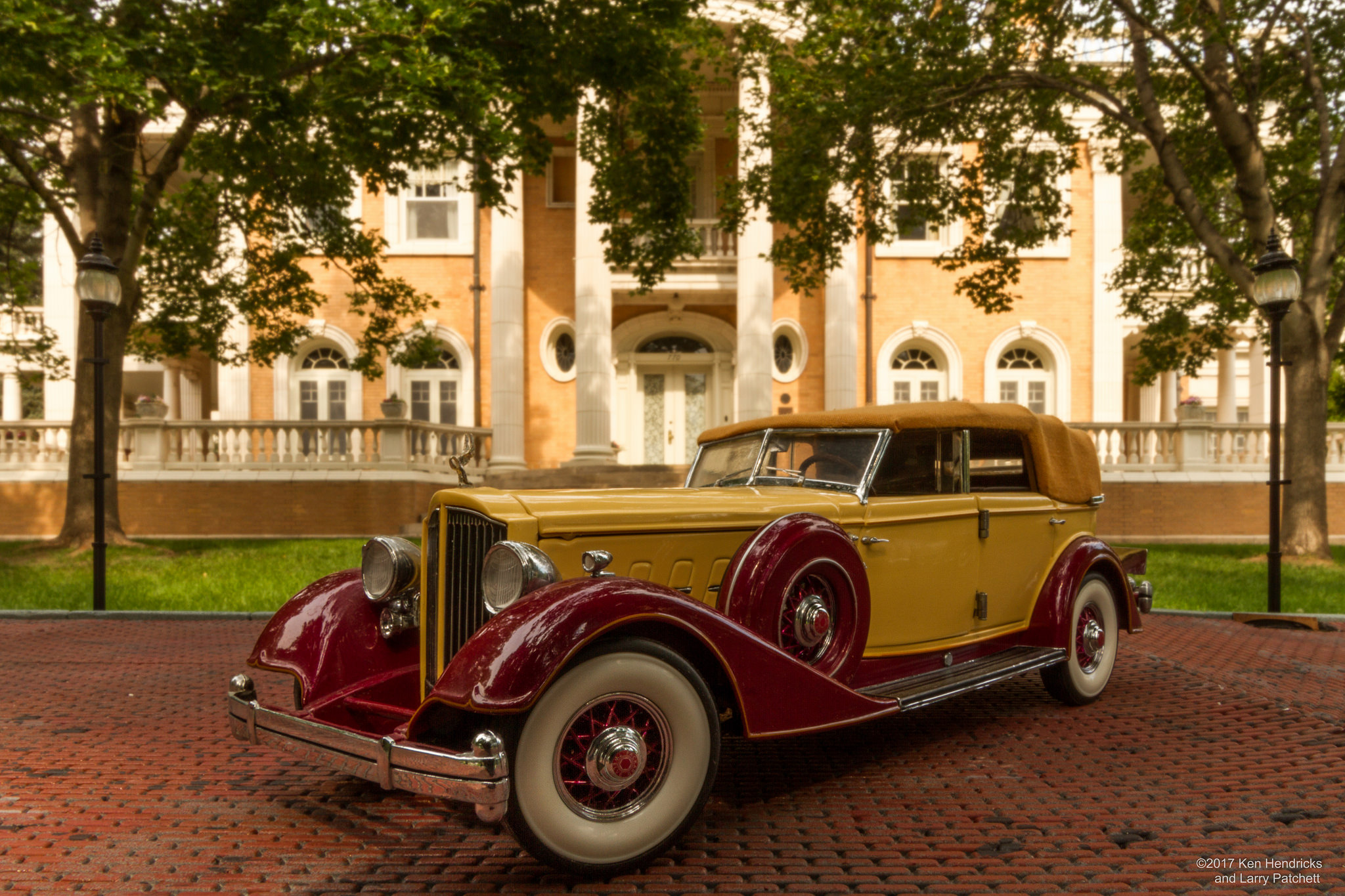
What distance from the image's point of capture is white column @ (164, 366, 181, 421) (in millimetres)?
22594

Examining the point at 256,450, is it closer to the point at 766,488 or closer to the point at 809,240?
the point at 809,240

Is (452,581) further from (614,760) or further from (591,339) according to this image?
(591,339)

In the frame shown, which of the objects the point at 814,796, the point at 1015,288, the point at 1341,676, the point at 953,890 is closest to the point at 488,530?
the point at 814,796

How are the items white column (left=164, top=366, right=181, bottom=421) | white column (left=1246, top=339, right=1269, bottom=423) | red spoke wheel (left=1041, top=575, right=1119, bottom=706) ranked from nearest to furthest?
red spoke wheel (left=1041, top=575, right=1119, bottom=706)
white column (left=1246, top=339, right=1269, bottom=423)
white column (left=164, top=366, right=181, bottom=421)

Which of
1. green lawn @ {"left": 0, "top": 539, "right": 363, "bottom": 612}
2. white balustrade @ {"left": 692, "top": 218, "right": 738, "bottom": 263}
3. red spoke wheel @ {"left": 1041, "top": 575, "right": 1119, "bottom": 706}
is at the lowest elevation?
green lawn @ {"left": 0, "top": 539, "right": 363, "bottom": 612}

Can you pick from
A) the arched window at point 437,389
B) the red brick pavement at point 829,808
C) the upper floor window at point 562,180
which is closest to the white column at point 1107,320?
the upper floor window at point 562,180

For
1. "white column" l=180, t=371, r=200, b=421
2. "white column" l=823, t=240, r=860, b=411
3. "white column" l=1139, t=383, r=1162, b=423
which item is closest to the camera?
"white column" l=823, t=240, r=860, b=411

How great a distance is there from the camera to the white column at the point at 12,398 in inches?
822

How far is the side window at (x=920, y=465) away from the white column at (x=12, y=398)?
23294mm

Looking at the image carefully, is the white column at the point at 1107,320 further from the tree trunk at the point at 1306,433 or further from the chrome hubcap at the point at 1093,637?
the chrome hubcap at the point at 1093,637

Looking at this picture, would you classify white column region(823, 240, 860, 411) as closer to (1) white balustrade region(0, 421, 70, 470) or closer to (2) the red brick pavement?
(2) the red brick pavement

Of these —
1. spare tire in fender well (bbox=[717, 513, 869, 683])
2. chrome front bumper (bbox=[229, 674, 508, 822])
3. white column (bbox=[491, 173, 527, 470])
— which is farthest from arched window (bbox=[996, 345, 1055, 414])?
chrome front bumper (bbox=[229, 674, 508, 822])

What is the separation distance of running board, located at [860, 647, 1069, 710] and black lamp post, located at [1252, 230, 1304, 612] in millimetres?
4750

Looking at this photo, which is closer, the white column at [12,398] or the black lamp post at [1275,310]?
the black lamp post at [1275,310]
